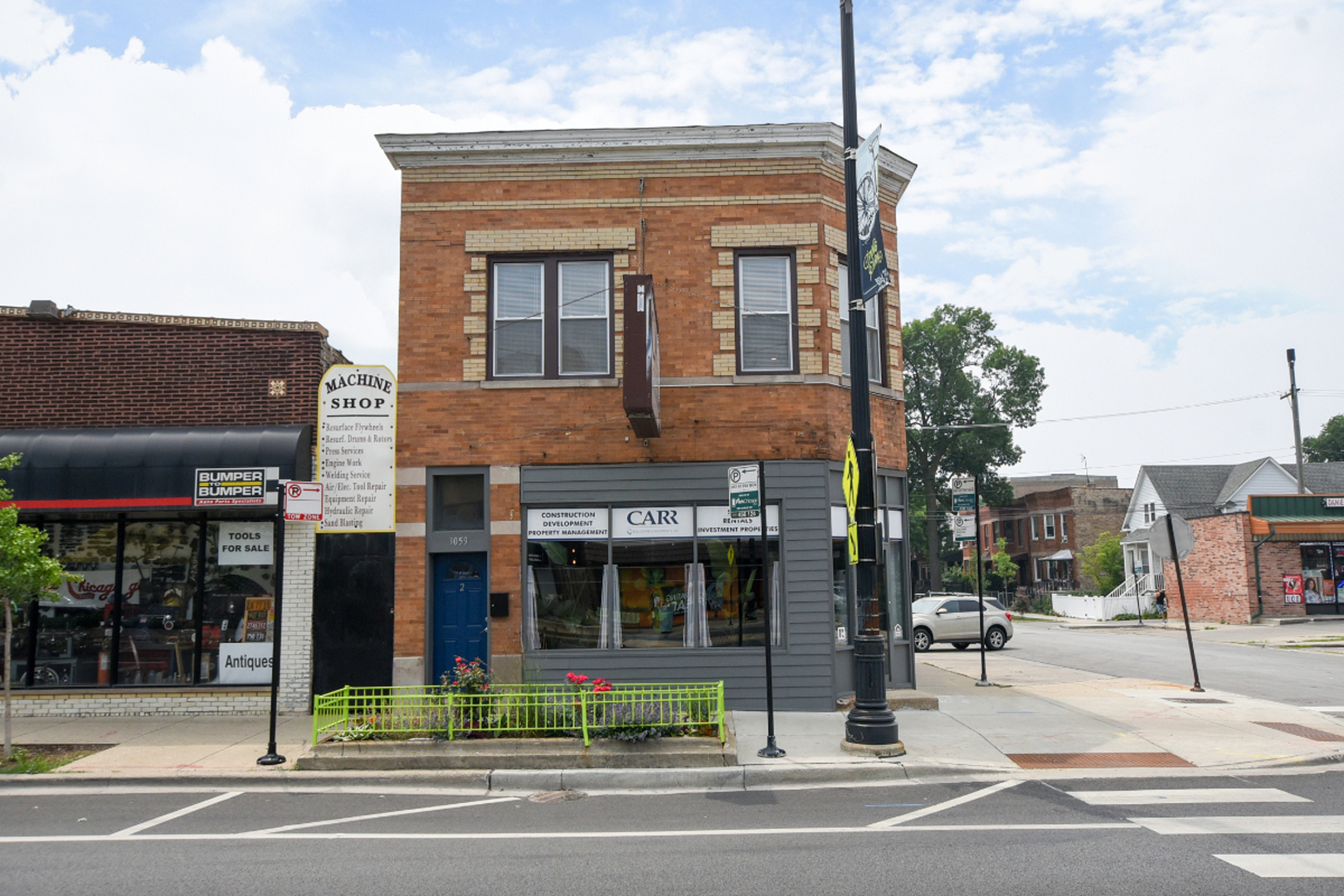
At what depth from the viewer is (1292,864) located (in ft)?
21.1

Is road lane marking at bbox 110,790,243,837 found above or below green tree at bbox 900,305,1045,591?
below

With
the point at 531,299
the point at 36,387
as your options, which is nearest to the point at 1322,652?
the point at 531,299

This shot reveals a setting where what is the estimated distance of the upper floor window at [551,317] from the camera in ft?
46.4

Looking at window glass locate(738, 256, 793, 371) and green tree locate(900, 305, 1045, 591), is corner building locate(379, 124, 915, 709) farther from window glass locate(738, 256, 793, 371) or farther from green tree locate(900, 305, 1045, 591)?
green tree locate(900, 305, 1045, 591)

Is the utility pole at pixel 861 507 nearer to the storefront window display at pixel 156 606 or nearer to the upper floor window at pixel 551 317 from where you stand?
the upper floor window at pixel 551 317

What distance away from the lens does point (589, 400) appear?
1390 centimetres

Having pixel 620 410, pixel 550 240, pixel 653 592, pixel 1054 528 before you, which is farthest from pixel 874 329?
pixel 1054 528

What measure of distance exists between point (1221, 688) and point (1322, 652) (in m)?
10.1

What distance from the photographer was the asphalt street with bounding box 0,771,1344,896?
6.25 m

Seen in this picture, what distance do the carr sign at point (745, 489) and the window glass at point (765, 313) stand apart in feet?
11.4

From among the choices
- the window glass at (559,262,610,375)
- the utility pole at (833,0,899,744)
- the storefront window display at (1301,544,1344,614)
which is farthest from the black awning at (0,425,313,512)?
the storefront window display at (1301,544,1344,614)

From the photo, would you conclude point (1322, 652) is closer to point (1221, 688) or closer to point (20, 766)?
point (1221, 688)

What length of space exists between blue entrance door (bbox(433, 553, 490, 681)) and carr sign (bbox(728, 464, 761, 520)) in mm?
4661

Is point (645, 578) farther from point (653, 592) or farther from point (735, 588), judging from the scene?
point (735, 588)
